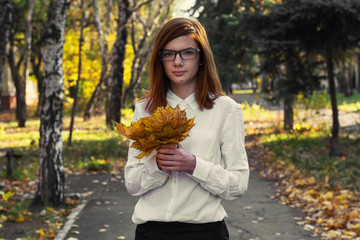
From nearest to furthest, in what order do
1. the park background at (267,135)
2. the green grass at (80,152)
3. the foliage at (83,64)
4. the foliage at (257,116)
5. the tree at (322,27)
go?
the park background at (267,135) → the tree at (322,27) → the green grass at (80,152) → the foliage at (257,116) → the foliage at (83,64)

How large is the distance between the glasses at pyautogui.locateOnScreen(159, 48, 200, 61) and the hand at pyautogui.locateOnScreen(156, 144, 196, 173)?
1.68 ft

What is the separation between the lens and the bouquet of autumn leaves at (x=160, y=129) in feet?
7.02

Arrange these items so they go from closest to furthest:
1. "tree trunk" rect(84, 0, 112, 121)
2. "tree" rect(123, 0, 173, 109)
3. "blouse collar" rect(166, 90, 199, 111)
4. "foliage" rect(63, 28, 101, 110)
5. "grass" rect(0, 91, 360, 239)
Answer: "blouse collar" rect(166, 90, 199, 111) → "grass" rect(0, 91, 360, 239) → "tree" rect(123, 0, 173, 109) → "tree trunk" rect(84, 0, 112, 121) → "foliage" rect(63, 28, 101, 110)

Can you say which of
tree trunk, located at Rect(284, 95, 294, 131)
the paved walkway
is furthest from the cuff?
tree trunk, located at Rect(284, 95, 294, 131)

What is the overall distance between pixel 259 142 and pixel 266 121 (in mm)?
6621

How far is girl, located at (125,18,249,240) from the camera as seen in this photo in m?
2.43

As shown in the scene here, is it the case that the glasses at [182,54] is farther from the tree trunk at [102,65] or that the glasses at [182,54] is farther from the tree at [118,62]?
the tree trunk at [102,65]

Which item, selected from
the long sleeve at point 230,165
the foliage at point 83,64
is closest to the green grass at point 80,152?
the long sleeve at point 230,165

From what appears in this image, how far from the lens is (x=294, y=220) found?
7.41 m

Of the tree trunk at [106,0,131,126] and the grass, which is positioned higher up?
the tree trunk at [106,0,131,126]

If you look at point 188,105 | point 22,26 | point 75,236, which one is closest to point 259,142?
point 75,236

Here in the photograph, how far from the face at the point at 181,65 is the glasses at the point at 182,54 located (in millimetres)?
11

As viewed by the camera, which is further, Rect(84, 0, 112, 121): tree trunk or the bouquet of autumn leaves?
Rect(84, 0, 112, 121): tree trunk

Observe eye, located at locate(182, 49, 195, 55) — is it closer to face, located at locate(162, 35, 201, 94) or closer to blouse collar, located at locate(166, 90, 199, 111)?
face, located at locate(162, 35, 201, 94)
